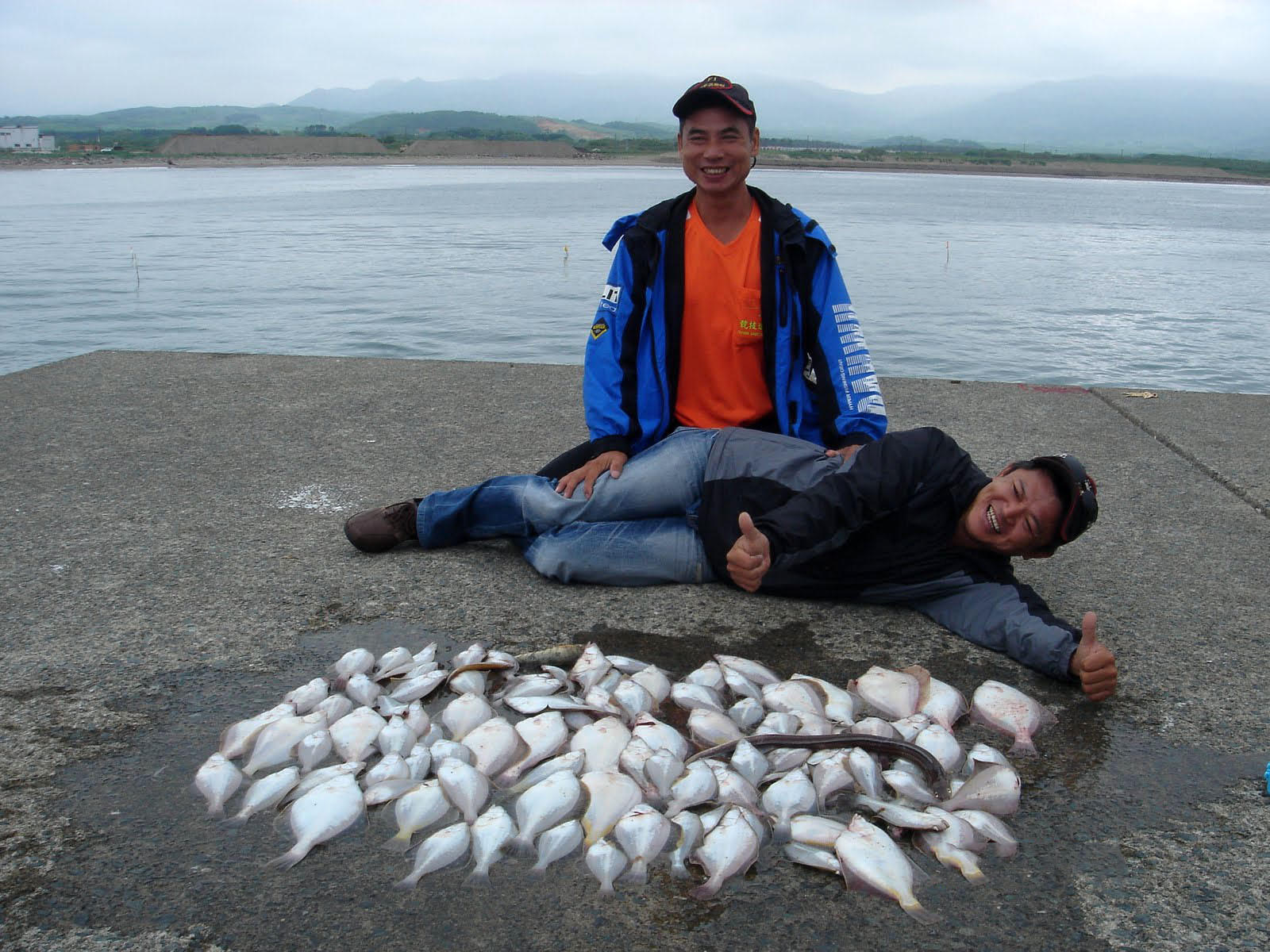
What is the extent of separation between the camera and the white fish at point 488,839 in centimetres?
226

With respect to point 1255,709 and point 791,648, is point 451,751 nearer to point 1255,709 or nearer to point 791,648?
point 791,648

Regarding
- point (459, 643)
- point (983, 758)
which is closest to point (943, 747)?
point (983, 758)

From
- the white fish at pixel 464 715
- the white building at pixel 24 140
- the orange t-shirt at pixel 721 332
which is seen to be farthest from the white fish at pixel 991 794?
the white building at pixel 24 140

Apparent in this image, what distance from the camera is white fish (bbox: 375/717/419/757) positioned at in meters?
2.73

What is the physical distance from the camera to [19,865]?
2.22 meters

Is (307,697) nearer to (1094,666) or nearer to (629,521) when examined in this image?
(629,521)

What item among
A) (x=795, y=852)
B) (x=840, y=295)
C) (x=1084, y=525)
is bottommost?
(x=795, y=852)

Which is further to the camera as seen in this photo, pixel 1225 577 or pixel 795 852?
pixel 1225 577

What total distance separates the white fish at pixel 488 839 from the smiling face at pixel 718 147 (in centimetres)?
237

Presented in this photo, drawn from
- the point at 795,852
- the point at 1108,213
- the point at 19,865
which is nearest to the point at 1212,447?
the point at 795,852

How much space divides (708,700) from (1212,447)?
3951 mm

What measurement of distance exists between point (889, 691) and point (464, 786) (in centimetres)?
119

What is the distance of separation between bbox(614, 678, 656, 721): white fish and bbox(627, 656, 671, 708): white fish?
0.02m

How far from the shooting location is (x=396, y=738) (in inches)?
108
